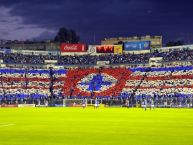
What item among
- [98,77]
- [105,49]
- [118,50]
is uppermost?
[105,49]

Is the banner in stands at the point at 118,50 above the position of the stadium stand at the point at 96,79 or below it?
above

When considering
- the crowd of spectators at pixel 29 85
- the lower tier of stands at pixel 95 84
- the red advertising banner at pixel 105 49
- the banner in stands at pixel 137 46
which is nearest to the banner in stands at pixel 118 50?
the red advertising banner at pixel 105 49

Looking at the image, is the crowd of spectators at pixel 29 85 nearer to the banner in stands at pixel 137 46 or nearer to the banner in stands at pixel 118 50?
the banner in stands at pixel 118 50

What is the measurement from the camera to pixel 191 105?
10412 cm

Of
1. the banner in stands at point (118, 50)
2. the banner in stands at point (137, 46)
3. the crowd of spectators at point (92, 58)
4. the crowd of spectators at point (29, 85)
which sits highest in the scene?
the banner in stands at point (137, 46)

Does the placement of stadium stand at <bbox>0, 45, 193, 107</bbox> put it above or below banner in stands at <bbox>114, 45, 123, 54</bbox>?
below

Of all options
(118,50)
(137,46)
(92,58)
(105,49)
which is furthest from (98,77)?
(137,46)

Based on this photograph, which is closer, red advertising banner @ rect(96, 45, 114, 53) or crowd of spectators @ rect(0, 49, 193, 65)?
crowd of spectators @ rect(0, 49, 193, 65)

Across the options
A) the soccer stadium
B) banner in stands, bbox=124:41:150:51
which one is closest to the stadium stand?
the soccer stadium

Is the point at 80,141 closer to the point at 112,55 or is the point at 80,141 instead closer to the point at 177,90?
the point at 177,90

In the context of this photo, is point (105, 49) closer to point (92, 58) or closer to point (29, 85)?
point (92, 58)

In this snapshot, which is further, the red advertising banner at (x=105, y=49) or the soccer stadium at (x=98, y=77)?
the red advertising banner at (x=105, y=49)

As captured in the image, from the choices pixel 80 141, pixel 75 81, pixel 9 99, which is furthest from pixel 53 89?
pixel 80 141

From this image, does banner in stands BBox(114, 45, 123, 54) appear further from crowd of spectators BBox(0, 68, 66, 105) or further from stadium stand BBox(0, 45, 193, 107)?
crowd of spectators BBox(0, 68, 66, 105)
